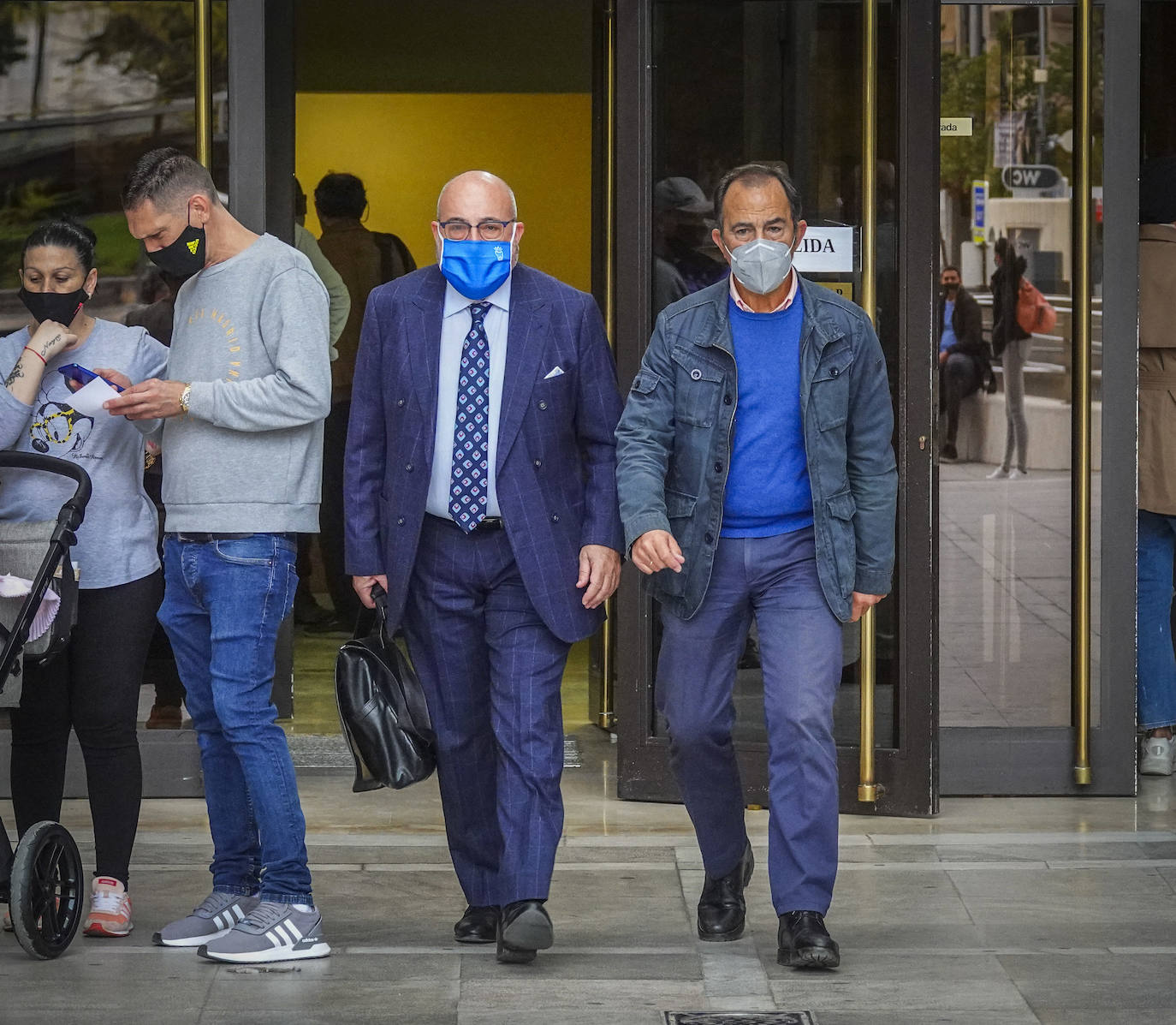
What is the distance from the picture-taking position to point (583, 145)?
13.1 metres

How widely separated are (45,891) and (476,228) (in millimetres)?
1801

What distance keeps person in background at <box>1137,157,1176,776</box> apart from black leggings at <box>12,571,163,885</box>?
352 cm

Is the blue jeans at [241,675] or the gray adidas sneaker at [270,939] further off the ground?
the blue jeans at [241,675]

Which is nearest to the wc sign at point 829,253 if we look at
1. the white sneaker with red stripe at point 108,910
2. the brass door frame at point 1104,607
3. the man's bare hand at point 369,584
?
the brass door frame at point 1104,607

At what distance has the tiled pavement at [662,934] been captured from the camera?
4.18 meters

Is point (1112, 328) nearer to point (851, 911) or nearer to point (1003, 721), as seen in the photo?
point (1003, 721)

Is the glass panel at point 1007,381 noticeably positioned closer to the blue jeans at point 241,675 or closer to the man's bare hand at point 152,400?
the blue jeans at point 241,675

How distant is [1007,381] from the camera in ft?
21.1

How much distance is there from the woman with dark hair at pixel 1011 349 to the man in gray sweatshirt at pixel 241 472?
2.67 meters

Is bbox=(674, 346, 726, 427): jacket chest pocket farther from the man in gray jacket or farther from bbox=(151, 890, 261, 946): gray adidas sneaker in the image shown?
bbox=(151, 890, 261, 946): gray adidas sneaker

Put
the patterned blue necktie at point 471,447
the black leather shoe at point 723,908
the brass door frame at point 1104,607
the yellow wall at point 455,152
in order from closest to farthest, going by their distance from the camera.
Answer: the patterned blue necktie at point 471,447, the black leather shoe at point 723,908, the brass door frame at point 1104,607, the yellow wall at point 455,152

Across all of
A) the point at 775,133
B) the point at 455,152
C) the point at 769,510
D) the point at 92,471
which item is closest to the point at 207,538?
the point at 92,471

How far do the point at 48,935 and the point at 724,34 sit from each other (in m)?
3.30

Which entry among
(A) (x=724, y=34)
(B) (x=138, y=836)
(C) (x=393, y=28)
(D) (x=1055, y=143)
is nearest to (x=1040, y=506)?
(D) (x=1055, y=143)
